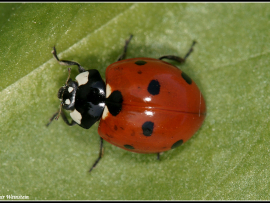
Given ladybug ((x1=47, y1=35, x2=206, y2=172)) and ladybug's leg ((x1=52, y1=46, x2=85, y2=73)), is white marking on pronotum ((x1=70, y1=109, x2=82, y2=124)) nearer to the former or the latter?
ladybug ((x1=47, y1=35, x2=206, y2=172))

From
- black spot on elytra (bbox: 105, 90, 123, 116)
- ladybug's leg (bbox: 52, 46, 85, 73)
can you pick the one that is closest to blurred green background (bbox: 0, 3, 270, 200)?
ladybug's leg (bbox: 52, 46, 85, 73)

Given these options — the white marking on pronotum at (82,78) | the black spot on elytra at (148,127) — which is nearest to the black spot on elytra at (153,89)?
the black spot on elytra at (148,127)

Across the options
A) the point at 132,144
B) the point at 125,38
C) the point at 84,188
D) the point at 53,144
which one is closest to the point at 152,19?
the point at 125,38

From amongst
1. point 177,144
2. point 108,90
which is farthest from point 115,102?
point 177,144

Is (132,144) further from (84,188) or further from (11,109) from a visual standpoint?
(11,109)

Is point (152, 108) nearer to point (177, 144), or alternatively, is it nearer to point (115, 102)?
point (115, 102)

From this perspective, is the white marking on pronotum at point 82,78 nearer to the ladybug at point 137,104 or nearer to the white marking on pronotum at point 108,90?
the ladybug at point 137,104

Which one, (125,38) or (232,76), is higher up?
(125,38)

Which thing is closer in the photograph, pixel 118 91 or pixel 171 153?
pixel 118 91
